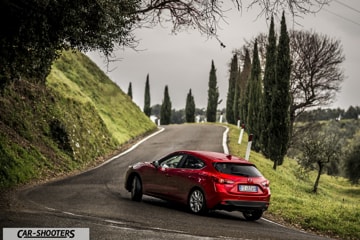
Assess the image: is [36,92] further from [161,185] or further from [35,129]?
[161,185]

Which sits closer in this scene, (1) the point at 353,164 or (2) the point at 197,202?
(2) the point at 197,202

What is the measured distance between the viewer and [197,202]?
1082cm

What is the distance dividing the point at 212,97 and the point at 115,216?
203 feet

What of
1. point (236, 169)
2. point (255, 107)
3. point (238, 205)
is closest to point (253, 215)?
point (238, 205)

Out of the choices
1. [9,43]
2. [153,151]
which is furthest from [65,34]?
[153,151]

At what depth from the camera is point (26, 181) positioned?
48.6ft

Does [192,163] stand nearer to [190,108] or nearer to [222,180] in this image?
[222,180]

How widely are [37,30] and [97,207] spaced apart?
4364 millimetres

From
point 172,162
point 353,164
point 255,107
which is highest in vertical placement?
point 255,107

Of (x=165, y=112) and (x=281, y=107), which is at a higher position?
(x=165, y=112)

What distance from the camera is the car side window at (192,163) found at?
11091 millimetres

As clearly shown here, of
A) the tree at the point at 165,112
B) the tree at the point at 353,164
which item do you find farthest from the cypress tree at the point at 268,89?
the tree at the point at 165,112

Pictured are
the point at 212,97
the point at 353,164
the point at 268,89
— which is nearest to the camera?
the point at 268,89

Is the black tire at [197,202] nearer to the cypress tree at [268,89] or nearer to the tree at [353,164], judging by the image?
the cypress tree at [268,89]
